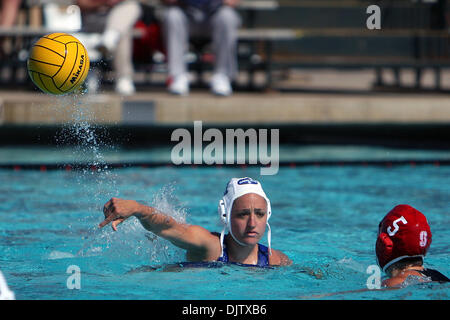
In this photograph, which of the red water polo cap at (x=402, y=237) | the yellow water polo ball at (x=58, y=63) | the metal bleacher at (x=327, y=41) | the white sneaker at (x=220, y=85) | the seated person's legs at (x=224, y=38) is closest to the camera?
the red water polo cap at (x=402, y=237)

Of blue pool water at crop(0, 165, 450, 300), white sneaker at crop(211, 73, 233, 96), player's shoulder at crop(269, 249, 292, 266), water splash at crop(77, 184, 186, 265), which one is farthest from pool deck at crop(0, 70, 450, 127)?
player's shoulder at crop(269, 249, 292, 266)

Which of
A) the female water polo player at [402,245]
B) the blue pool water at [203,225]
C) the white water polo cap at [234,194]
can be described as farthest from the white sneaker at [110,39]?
the female water polo player at [402,245]

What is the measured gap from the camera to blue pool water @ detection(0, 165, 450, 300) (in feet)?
12.4

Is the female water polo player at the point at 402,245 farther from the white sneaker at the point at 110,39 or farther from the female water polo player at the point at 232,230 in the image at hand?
the white sneaker at the point at 110,39

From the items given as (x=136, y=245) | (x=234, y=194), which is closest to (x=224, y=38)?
(x=136, y=245)

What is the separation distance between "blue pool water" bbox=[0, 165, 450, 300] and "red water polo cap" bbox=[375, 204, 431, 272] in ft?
0.50

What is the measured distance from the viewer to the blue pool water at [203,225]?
3.78m

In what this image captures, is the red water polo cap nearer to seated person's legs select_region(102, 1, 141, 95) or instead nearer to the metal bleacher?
seated person's legs select_region(102, 1, 141, 95)

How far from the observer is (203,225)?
18.6 ft

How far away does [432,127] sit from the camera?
8734 millimetres

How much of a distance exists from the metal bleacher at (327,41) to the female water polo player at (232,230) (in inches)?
217
